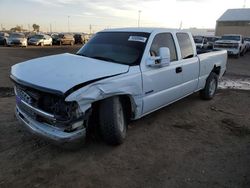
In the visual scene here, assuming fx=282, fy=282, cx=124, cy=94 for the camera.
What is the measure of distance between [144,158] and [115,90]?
1.09 m

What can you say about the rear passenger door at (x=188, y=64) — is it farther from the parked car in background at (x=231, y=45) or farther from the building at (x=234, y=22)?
the building at (x=234, y=22)

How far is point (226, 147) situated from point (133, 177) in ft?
6.21

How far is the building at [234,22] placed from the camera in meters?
67.4

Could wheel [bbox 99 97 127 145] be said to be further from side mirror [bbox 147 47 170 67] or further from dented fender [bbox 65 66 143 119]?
side mirror [bbox 147 47 170 67]

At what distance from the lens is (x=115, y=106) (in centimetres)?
418

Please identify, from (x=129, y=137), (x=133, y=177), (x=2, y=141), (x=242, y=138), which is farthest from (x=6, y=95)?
(x=242, y=138)

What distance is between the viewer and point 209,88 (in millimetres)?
7648

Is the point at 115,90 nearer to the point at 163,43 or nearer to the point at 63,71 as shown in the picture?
the point at 63,71

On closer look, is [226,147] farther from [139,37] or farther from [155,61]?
[139,37]

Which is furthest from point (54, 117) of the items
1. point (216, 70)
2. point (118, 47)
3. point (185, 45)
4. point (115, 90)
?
point (216, 70)

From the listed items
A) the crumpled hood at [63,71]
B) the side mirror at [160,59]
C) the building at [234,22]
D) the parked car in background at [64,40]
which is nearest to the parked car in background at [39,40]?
the parked car in background at [64,40]

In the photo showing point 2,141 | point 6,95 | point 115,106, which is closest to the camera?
point 115,106

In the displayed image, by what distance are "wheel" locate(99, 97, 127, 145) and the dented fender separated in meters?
0.14

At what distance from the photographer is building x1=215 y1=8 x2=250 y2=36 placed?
6738 cm
